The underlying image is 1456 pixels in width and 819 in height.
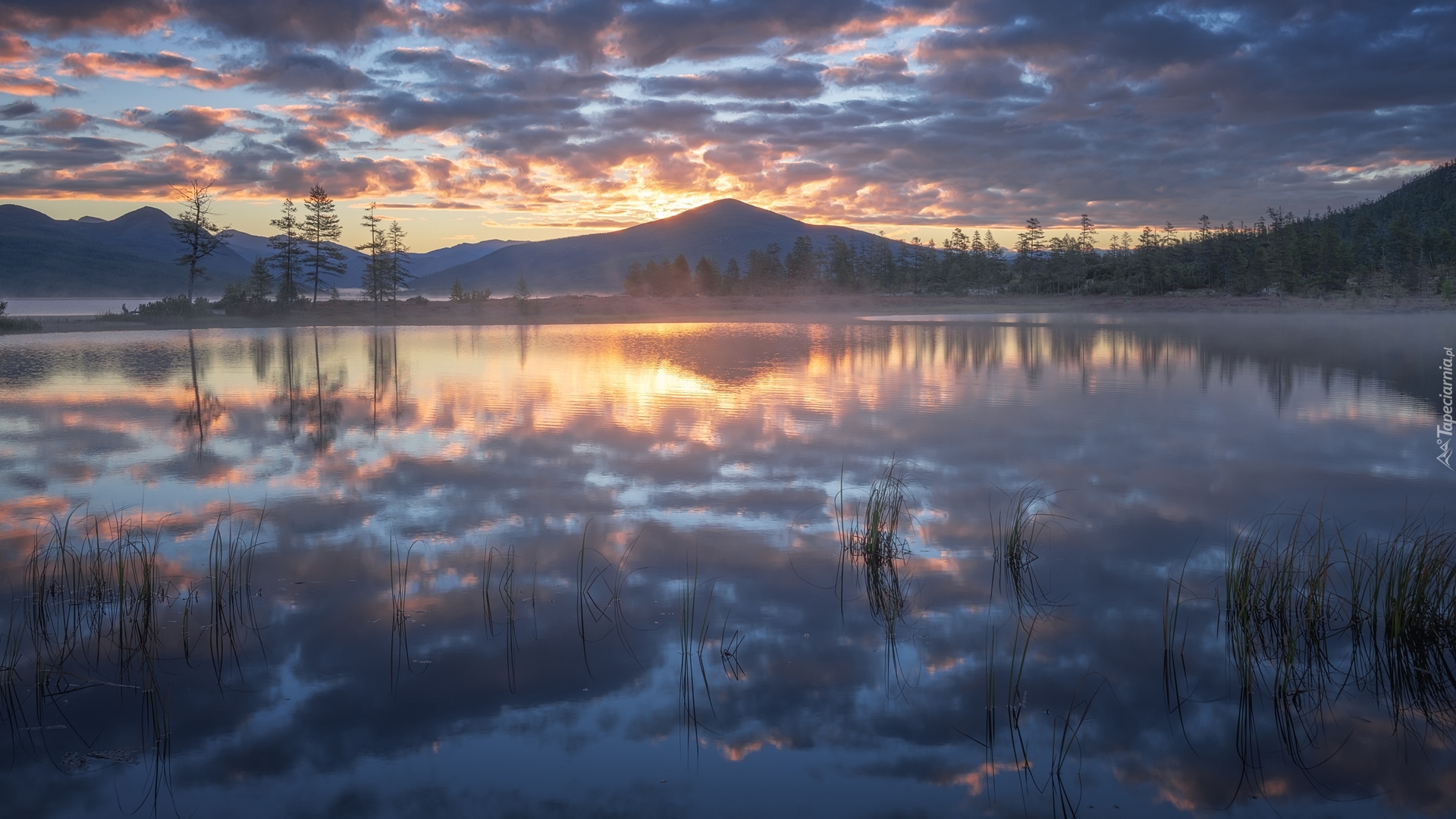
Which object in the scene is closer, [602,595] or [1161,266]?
[602,595]

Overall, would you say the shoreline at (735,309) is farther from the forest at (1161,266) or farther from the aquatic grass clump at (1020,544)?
the aquatic grass clump at (1020,544)

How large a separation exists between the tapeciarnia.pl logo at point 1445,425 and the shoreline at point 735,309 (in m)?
41.5

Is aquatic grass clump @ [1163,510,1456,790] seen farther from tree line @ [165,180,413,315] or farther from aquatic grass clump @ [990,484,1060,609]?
tree line @ [165,180,413,315]

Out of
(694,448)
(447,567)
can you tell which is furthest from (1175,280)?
(447,567)

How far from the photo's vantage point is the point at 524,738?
17.8ft

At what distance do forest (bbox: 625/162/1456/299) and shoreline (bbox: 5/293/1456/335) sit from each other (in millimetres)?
7836

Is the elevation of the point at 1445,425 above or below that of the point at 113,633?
above

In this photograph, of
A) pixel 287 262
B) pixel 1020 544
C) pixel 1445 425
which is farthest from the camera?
pixel 287 262

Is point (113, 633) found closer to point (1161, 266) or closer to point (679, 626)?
point (679, 626)

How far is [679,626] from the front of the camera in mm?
7109

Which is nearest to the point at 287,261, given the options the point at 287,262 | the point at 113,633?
the point at 287,262

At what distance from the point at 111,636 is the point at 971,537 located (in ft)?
25.9

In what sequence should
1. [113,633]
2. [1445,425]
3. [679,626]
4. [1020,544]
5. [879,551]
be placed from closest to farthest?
[113,633], [679,626], [879,551], [1020,544], [1445,425]

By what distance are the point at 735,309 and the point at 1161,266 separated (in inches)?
2087
